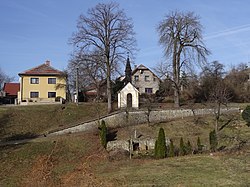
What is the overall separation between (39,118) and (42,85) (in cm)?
1565

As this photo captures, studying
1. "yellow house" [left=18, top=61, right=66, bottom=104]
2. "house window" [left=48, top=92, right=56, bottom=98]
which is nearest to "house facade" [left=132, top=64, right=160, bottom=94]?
"yellow house" [left=18, top=61, right=66, bottom=104]

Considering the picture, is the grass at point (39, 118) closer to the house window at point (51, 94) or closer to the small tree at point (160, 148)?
the house window at point (51, 94)

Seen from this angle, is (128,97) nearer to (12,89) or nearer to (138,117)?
(138,117)

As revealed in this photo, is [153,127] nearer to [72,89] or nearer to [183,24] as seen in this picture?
[183,24]

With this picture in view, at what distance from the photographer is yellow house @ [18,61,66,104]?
49750 mm

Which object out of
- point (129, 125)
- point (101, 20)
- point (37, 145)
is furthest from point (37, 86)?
point (37, 145)

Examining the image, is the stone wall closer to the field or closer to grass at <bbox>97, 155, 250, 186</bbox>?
the field

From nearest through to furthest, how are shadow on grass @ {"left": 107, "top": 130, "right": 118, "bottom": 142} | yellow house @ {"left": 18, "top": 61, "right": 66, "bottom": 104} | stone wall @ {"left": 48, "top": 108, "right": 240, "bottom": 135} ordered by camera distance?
shadow on grass @ {"left": 107, "top": 130, "right": 118, "bottom": 142} < stone wall @ {"left": 48, "top": 108, "right": 240, "bottom": 135} < yellow house @ {"left": 18, "top": 61, "right": 66, "bottom": 104}

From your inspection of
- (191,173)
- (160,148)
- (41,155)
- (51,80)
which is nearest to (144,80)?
(51,80)

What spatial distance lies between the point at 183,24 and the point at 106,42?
383 inches

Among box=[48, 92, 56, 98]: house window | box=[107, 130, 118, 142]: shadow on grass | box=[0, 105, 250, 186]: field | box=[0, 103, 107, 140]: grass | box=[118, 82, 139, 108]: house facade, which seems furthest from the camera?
box=[48, 92, 56, 98]: house window

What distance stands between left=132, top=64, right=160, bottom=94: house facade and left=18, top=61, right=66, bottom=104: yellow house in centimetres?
1324

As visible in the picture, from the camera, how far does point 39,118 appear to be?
117 feet

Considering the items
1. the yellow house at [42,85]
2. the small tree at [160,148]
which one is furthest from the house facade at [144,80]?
the small tree at [160,148]
